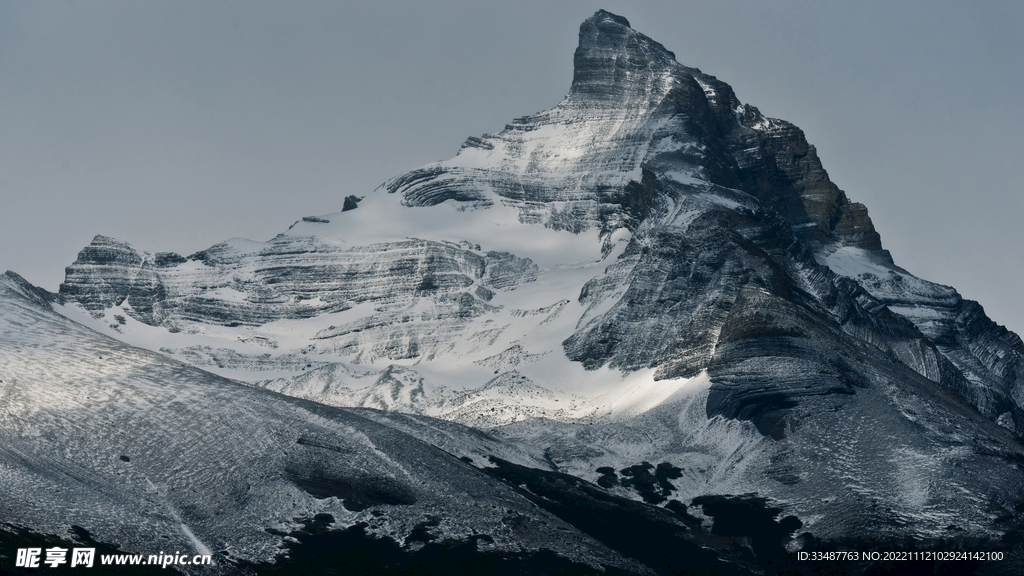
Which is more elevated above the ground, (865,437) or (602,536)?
(865,437)

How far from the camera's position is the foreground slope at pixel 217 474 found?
149m

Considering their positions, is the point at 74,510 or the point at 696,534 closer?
the point at 74,510

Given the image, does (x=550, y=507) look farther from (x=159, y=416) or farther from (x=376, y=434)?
(x=159, y=416)

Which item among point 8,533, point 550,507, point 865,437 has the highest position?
point 865,437

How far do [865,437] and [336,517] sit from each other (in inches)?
2950

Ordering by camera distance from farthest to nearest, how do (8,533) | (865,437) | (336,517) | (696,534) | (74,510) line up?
(865,437)
(696,534)
(336,517)
(74,510)
(8,533)

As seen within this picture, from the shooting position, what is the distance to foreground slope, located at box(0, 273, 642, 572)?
149m

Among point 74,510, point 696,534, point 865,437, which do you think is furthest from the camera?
point 865,437

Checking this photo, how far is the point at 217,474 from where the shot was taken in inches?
6585

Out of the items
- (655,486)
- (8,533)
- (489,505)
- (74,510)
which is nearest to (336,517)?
(489,505)

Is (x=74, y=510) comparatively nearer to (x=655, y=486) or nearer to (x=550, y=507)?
(x=550, y=507)

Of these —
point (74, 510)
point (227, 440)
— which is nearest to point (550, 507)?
point (227, 440)

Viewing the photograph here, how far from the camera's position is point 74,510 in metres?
146

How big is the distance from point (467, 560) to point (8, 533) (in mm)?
44596
